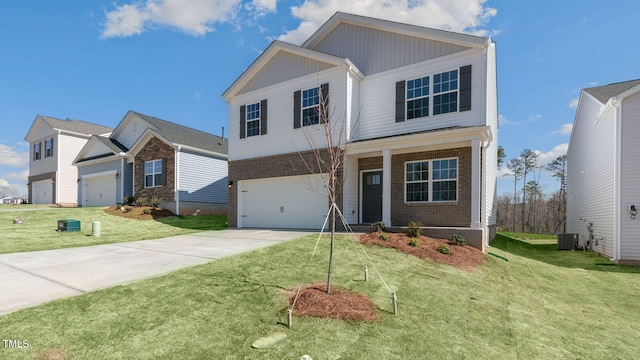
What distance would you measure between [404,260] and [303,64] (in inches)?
385

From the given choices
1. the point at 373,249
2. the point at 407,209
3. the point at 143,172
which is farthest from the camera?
the point at 143,172

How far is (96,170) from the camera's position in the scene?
79.7 feet

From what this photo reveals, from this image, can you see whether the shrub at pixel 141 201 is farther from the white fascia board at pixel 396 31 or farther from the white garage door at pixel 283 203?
the white fascia board at pixel 396 31

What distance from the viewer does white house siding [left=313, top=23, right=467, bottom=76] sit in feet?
40.0

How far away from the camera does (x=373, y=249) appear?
28.8ft

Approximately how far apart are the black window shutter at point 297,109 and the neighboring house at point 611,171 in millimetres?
11764

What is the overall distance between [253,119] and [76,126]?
922 inches

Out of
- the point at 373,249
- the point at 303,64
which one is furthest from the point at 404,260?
the point at 303,64

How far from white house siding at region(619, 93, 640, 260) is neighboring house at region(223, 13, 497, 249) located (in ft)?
14.2

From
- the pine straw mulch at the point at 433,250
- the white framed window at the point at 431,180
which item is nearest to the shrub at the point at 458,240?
the pine straw mulch at the point at 433,250

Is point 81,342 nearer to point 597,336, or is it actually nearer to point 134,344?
point 134,344

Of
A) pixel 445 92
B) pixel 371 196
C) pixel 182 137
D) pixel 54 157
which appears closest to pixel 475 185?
pixel 445 92

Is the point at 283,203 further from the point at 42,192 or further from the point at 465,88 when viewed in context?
the point at 42,192

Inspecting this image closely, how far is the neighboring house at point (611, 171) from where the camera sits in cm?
1109
